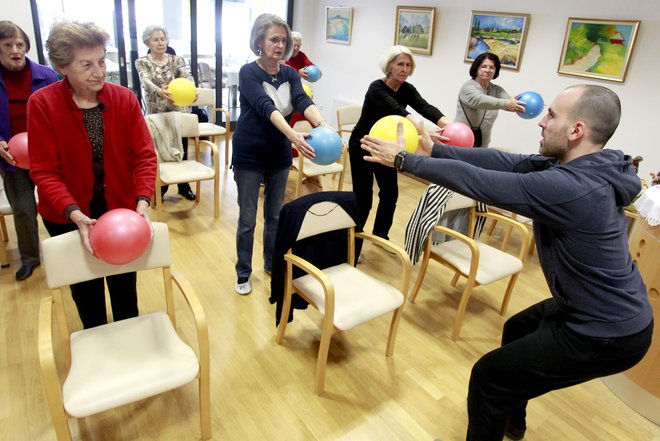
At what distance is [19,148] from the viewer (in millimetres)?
2369

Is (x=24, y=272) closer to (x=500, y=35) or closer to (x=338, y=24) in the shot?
(x=500, y=35)

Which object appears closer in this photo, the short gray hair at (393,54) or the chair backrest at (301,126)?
the short gray hair at (393,54)

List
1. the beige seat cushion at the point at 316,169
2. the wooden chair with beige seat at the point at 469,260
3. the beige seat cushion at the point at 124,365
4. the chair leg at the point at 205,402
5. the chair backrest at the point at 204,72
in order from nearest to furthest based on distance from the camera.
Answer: the beige seat cushion at the point at 124,365, the chair leg at the point at 205,402, the wooden chair with beige seat at the point at 469,260, the beige seat cushion at the point at 316,169, the chair backrest at the point at 204,72

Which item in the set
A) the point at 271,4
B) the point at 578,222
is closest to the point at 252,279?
the point at 578,222

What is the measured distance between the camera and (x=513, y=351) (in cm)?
155

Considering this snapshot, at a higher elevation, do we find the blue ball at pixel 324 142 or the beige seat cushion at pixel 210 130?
the blue ball at pixel 324 142

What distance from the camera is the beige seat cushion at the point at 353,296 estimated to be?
2014 millimetres

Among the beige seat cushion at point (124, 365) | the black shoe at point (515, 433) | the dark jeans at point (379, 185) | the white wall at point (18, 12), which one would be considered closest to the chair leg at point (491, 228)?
the dark jeans at point (379, 185)

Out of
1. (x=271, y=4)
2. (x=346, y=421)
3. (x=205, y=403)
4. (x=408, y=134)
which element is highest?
(x=271, y=4)

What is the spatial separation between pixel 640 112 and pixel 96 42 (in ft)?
12.8

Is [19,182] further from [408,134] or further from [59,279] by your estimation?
[408,134]

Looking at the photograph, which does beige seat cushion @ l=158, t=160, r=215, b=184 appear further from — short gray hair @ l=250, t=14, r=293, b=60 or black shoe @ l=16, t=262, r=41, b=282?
short gray hair @ l=250, t=14, r=293, b=60

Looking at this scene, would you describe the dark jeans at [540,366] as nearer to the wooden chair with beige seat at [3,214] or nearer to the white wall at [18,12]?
the wooden chair with beige seat at [3,214]

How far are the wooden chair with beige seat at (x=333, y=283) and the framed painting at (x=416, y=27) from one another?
3.46 m
